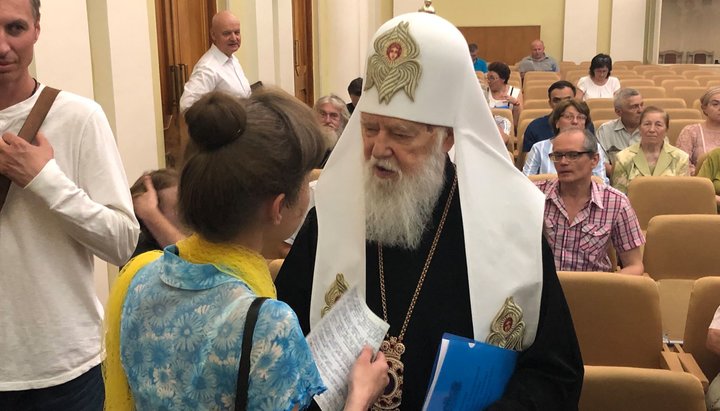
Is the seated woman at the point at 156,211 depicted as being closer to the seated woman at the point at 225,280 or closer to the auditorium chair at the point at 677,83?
the seated woman at the point at 225,280

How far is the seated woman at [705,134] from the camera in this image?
6430 mm

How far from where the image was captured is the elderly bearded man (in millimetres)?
1962

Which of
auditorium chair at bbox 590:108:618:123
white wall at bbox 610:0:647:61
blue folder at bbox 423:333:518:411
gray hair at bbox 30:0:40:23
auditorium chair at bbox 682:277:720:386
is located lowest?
auditorium chair at bbox 682:277:720:386

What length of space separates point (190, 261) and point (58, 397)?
85 centimetres

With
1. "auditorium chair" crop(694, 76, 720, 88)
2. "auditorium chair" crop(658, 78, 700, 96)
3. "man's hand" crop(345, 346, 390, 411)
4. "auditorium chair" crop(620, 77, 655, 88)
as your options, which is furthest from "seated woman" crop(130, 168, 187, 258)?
"auditorium chair" crop(694, 76, 720, 88)

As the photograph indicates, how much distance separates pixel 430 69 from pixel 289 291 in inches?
28.9

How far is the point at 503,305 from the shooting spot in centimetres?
195

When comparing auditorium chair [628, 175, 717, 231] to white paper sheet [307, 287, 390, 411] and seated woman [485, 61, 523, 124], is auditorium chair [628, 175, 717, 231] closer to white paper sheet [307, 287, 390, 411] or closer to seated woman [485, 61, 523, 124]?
white paper sheet [307, 287, 390, 411]

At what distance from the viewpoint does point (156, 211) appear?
2613mm

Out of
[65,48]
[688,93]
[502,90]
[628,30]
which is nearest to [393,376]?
[65,48]

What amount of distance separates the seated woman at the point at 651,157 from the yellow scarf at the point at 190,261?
469cm

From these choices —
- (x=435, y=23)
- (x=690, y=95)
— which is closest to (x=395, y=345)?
(x=435, y=23)

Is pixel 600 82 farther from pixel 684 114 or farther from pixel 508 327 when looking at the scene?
pixel 508 327

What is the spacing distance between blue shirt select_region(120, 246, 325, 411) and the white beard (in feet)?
2.54
